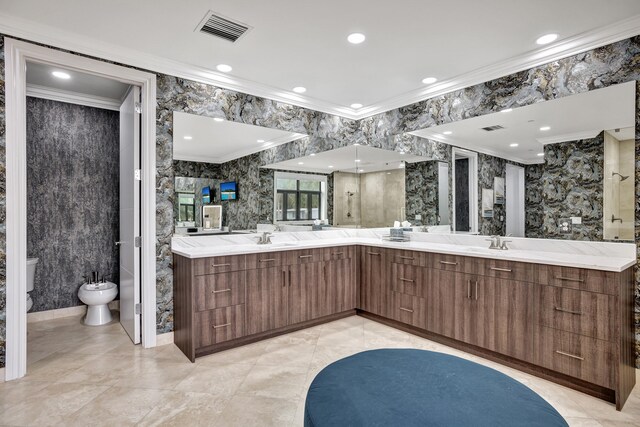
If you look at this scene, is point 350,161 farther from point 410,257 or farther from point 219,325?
point 219,325

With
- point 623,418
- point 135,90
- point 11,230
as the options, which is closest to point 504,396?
point 623,418

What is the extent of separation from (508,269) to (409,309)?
1090mm

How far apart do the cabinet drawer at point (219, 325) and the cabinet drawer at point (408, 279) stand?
1.59m

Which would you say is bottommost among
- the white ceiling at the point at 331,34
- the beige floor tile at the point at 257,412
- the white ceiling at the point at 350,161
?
the beige floor tile at the point at 257,412

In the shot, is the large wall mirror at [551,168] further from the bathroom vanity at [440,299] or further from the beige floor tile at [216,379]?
the beige floor tile at [216,379]

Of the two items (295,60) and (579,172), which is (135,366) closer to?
(295,60)

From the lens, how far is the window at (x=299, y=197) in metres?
4.16

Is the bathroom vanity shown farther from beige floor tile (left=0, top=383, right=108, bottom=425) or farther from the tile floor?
beige floor tile (left=0, top=383, right=108, bottom=425)

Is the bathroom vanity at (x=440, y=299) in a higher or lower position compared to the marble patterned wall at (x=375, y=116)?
lower

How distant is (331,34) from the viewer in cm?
269

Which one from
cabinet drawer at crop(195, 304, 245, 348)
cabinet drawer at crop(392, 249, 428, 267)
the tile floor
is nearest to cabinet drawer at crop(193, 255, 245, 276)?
cabinet drawer at crop(195, 304, 245, 348)

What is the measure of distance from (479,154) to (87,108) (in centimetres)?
455

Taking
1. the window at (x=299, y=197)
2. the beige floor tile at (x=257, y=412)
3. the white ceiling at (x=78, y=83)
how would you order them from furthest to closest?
1. the window at (x=299, y=197)
2. the white ceiling at (x=78, y=83)
3. the beige floor tile at (x=257, y=412)

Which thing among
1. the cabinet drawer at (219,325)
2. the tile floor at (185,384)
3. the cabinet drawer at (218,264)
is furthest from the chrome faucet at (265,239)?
the tile floor at (185,384)
